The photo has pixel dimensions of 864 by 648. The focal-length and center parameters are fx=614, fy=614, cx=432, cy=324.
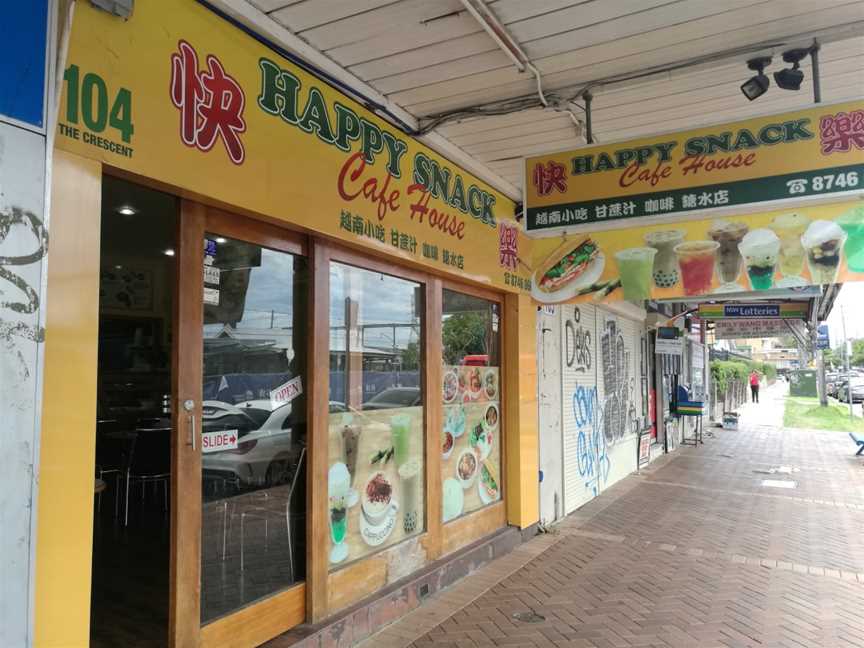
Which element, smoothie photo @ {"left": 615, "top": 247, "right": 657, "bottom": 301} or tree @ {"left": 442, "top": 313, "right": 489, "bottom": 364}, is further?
tree @ {"left": 442, "top": 313, "right": 489, "bottom": 364}

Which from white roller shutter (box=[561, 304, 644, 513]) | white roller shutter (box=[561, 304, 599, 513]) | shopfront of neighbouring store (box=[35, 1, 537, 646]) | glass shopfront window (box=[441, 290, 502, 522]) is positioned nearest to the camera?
shopfront of neighbouring store (box=[35, 1, 537, 646])

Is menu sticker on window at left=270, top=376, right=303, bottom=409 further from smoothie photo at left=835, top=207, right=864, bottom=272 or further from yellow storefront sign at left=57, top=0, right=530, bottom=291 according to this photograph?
smoothie photo at left=835, top=207, right=864, bottom=272

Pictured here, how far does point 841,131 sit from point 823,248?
936 mm

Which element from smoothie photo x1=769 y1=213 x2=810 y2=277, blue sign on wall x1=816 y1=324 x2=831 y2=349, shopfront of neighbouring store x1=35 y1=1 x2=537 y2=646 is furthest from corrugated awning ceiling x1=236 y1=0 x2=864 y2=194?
blue sign on wall x1=816 y1=324 x2=831 y2=349

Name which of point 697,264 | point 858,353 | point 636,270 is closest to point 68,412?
point 636,270

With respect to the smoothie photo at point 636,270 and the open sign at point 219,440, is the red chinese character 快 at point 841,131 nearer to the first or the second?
the smoothie photo at point 636,270

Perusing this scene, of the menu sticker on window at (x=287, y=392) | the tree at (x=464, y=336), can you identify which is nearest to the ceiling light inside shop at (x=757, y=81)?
the tree at (x=464, y=336)

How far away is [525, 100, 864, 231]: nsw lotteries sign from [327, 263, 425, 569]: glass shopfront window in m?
1.27

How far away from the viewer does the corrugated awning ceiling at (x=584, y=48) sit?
3256 mm

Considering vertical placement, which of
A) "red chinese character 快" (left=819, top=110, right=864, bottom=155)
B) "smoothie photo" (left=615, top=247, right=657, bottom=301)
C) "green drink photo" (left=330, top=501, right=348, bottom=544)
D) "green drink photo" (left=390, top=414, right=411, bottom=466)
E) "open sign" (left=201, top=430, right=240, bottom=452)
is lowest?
"green drink photo" (left=330, top=501, right=348, bottom=544)

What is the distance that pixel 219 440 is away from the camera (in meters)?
3.29

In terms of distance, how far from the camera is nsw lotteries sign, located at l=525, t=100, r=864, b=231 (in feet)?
11.7

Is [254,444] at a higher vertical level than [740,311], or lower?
lower

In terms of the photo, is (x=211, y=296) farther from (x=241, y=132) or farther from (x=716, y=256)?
(x=716, y=256)
